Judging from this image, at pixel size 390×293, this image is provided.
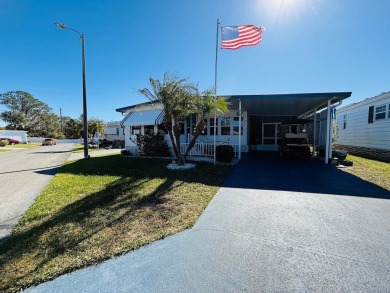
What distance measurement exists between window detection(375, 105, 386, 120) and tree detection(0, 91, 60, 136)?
238 feet

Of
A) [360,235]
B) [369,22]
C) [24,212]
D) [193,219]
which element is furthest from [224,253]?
[369,22]

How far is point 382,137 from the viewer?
528 inches

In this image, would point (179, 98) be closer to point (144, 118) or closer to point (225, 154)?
point (225, 154)

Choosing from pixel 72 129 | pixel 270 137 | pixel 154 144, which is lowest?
pixel 154 144

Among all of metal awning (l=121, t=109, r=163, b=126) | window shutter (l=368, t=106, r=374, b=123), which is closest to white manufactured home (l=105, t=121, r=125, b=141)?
metal awning (l=121, t=109, r=163, b=126)

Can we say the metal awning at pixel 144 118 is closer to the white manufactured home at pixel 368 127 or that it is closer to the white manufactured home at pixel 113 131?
the white manufactured home at pixel 368 127

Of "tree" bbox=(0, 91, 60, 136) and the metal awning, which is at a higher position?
"tree" bbox=(0, 91, 60, 136)

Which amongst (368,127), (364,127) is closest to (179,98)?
(368,127)

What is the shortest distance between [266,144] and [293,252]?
1614 cm

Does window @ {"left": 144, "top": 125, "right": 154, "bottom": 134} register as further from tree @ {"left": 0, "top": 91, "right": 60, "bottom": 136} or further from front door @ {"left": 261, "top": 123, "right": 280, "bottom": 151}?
tree @ {"left": 0, "top": 91, "right": 60, "bottom": 136}

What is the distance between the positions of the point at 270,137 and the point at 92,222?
16.8m

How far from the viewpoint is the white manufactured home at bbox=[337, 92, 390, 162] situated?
1311 centimetres

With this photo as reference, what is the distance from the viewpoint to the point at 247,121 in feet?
53.5

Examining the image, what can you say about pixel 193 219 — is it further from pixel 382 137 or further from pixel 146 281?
pixel 382 137
